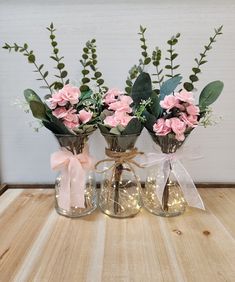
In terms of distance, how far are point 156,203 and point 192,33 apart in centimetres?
55

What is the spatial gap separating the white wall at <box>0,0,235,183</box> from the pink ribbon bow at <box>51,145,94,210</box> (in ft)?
0.64

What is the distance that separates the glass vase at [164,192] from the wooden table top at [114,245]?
3 centimetres

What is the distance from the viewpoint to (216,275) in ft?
1.81

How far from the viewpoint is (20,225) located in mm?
731

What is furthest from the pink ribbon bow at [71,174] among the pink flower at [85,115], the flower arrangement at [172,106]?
the flower arrangement at [172,106]

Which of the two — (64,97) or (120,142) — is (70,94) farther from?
(120,142)

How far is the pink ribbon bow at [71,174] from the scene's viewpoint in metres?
0.74

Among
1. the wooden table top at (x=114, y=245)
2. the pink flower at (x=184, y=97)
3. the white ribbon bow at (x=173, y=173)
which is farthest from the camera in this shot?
the white ribbon bow at (x=173, y=173)

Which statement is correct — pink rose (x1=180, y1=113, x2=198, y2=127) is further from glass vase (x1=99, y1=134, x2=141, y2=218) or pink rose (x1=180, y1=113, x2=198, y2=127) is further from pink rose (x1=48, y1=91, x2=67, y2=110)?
pink rose (x1=48, y1=91, x2=67, y2=110)

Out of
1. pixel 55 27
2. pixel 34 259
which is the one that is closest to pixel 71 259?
pixel 34 259

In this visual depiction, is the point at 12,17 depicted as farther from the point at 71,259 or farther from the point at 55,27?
the point at 71,259

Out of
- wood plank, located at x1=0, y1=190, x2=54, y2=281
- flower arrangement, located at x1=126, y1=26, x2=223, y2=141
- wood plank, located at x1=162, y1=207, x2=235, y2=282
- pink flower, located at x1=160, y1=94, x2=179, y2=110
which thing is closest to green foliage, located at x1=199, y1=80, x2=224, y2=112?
flower arrangement, located at x1=126, y1=26, x2=223, y2=141

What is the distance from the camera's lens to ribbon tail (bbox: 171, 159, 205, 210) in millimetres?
778

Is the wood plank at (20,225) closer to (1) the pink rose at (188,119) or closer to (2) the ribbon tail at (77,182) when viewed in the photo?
(2) the ribbon tail at (77,182)
